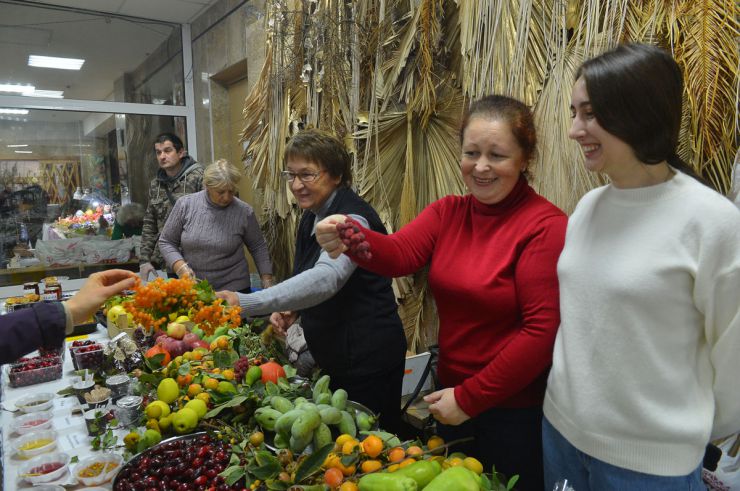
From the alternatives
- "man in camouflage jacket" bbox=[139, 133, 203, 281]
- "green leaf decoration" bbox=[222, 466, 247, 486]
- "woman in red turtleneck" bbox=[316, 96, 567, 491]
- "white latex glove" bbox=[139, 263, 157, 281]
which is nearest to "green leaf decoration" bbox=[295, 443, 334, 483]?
"green leaf decoration" bbox=[222, 466, 247, 486]

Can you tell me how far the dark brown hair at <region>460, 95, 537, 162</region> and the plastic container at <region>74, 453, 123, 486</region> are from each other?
4.25 feet

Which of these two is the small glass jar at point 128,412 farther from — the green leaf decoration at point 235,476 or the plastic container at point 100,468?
the green leaf decoration at point 235,476

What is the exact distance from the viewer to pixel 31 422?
65.6 inches

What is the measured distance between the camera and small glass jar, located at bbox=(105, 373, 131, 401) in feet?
5.68

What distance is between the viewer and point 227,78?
571 centimetres

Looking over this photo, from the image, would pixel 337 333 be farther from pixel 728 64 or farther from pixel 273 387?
pixel 728 64

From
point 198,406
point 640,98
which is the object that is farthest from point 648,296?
point 198,406

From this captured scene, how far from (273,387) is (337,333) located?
421 mm

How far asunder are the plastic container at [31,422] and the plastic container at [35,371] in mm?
382

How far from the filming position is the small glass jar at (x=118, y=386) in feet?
5.68

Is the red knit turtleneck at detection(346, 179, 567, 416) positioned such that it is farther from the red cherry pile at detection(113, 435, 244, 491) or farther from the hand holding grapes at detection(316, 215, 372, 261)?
the red cherry pile at detection(113, 435, 244, 491)

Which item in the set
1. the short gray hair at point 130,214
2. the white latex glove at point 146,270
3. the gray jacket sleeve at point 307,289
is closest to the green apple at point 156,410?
the gray jacket sleeve at point 307,289

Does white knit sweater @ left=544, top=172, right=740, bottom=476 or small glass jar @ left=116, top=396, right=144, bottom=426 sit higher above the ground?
white knit sweater @ left=544, top=172, right=740, bottom=476

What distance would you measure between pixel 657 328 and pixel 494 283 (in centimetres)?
43
